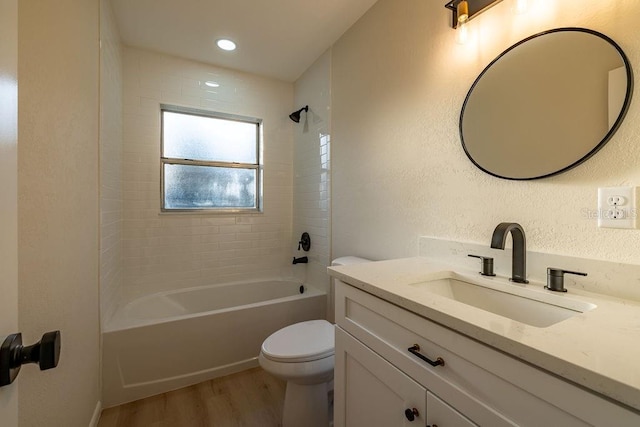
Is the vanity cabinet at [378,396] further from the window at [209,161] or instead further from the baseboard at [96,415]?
the window at [209,161]

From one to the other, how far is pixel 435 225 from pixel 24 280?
1581 mm

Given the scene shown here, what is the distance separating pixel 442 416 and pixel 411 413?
0.10 m

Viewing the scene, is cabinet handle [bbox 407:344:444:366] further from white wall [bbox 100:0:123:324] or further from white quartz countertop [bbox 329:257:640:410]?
white wall [bbox 100:0:123:324]

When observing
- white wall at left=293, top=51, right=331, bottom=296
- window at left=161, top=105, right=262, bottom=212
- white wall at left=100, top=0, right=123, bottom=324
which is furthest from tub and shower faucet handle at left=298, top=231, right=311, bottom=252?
white wall at left=100, top=0, right=123, bottom=324

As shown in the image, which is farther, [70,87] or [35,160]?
[70,87]

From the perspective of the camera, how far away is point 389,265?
47.5 inches

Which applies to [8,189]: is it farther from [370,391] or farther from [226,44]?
[226,44]

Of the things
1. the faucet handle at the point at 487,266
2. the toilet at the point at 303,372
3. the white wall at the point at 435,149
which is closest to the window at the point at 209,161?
the white wall at the point at 435,149

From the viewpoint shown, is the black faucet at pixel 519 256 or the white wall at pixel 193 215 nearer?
the black faucet at pixel 519 256

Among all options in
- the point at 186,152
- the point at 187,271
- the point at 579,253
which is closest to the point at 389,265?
the point at 579,253

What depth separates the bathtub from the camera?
66.9 inches

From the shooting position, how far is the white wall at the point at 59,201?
820 millimetres

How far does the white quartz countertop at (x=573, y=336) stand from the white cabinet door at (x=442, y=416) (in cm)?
20

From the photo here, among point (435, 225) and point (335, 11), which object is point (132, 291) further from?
point (335, 11)
